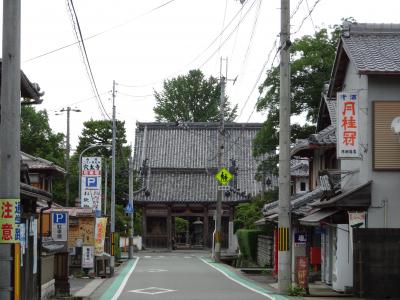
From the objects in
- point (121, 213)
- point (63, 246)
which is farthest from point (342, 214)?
point (121, 213)

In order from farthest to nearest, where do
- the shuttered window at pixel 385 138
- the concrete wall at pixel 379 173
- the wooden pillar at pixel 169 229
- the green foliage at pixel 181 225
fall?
the green foliage at pixel 181 225
the wooden pillar at pixel 169 229
the concrete wall at pixel 379 173
the shuttered window at pixel 385 138

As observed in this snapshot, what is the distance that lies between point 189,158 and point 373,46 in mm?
47125

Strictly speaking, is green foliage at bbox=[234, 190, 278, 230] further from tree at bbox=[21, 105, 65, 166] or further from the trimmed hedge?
tree at bbox=[21, 105, 65, 166]

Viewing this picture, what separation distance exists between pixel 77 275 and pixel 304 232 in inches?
388

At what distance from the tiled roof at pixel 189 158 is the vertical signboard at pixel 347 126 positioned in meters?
42.8

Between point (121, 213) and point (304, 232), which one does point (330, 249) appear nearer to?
point (304, 232)

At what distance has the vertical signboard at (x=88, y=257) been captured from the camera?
99.4ft

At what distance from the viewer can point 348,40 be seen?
2334cm

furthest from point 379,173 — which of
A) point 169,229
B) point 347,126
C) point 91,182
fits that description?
point 169,229

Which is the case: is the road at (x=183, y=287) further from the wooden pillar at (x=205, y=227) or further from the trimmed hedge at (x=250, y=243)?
the wooden pillar at (x=205, y=227)

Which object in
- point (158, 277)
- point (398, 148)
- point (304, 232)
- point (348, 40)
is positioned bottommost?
point (158, 277)

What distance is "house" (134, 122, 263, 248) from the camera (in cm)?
6344

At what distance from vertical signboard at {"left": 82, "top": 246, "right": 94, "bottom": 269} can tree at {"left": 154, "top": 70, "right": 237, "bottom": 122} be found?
46.4m

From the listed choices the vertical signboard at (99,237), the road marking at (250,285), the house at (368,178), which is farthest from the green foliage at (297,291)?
the vertical signboard at (99,237)
